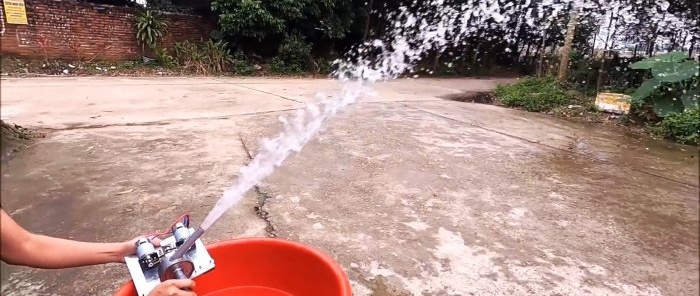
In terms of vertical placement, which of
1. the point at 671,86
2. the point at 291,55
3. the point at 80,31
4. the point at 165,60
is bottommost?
the point at 671,86

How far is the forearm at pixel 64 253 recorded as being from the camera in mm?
912

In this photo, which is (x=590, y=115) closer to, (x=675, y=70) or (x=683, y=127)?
(x=675, y=70)

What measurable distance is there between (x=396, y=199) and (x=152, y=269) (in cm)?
150

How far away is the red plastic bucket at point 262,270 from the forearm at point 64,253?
24cm

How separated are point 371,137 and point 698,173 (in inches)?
123

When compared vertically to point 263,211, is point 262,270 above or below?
above

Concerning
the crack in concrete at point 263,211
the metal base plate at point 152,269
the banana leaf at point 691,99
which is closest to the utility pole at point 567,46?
the banana leaf at point 691,99

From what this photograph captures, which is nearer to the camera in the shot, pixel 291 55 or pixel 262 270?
pixel 262 270

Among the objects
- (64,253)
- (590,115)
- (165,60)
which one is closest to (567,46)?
(590,115)

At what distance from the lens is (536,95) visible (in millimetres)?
6254

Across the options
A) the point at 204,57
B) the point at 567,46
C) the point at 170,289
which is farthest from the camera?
the point at 204,57

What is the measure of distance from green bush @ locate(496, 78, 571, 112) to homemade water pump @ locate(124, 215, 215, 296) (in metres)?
5.67

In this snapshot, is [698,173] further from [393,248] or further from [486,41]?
[486,41]

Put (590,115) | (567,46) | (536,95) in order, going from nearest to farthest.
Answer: (590,115) < (536,95) < (567,46)
